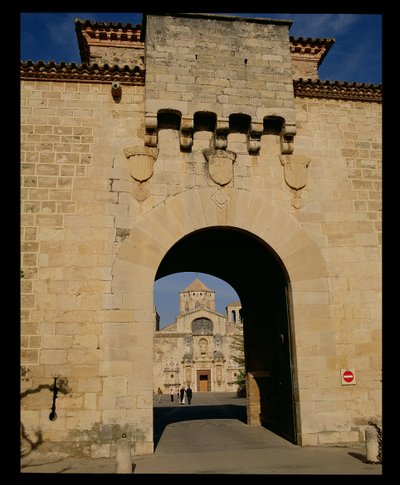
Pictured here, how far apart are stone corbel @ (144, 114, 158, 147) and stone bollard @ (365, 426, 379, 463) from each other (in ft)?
20.7

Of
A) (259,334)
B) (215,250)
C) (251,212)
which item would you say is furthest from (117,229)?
(259,334)

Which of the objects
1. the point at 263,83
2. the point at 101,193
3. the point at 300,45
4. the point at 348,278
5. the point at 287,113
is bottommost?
the point at 348,278

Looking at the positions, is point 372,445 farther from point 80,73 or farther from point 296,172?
point 80,73

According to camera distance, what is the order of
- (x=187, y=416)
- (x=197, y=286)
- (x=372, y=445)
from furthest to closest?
(x=197, y=286)
(x=187, y=416)
(x=372, y=445)

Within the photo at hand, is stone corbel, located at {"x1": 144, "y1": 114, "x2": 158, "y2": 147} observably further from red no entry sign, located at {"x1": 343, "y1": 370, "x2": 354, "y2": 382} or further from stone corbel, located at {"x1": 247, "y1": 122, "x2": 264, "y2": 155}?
red no entry sign, located at {"x1": 343, "y1": 370, "x2": 354, "y2": 382}

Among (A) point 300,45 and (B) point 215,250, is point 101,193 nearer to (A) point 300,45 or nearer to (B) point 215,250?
(B) point 215,250

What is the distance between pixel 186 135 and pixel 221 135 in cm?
71

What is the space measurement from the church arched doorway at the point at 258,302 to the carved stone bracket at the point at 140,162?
5.00ft

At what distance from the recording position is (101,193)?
8.59m

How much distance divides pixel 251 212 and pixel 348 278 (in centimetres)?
232

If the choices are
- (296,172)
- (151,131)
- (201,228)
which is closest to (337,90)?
(296,172)

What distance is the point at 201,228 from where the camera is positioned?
8.79 meters

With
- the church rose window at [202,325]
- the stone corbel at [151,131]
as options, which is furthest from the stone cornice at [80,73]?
the church rose window at [202,325]

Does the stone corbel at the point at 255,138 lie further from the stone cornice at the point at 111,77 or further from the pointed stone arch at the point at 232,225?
the stone cornice at the point at 111,77
